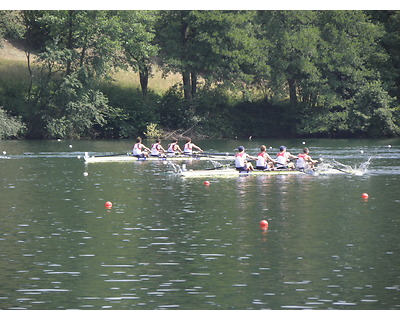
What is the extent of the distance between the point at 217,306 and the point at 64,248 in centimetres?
529

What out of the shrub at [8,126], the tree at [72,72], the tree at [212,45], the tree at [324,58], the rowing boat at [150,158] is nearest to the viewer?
the rowing boat at [150,158]

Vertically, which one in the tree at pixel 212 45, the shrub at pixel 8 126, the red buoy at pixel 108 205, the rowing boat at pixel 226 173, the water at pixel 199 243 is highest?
the tree at pixel 212 45

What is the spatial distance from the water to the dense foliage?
26.8 metres

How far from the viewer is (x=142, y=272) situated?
49.2 ft

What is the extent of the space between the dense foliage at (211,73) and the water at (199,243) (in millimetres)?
26753

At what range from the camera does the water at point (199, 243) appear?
13438mm

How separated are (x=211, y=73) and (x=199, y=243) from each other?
4544cm

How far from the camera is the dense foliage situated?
5781cm

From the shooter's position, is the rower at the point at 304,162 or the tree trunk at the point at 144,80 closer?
the rower at the point at 304,162

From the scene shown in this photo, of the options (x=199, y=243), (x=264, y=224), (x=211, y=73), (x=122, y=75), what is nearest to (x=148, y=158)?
(x=264, y=224)

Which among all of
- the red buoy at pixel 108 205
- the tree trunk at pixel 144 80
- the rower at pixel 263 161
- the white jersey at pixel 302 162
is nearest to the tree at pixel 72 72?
the tree trunk at pixel 144 80

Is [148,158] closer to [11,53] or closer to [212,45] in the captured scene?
[212,45]

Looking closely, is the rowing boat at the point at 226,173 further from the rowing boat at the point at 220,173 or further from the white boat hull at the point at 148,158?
the white boat hull at the point at 148,158

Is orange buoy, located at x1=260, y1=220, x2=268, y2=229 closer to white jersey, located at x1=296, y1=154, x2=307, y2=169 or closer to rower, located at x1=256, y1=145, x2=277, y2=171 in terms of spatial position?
rower, located at x1=256, y1=145, x2=277, y2=171
